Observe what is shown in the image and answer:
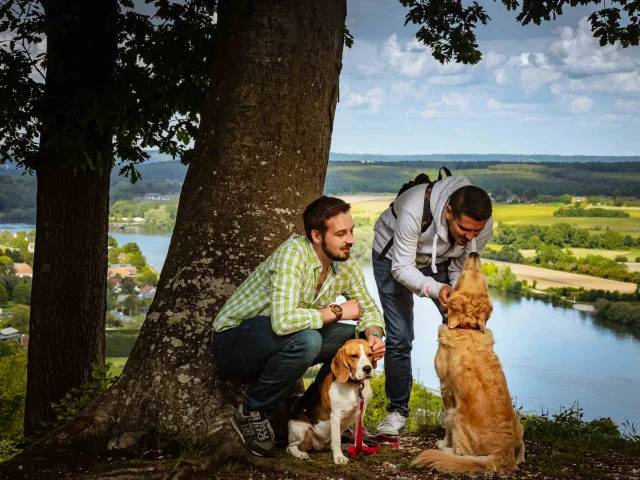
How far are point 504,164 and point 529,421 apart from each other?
2933 centimetres

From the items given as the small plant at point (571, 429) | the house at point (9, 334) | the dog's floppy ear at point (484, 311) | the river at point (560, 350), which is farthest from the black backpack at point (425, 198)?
the house at point (9, 334)

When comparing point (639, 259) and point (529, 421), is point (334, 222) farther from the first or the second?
point (639, 259)

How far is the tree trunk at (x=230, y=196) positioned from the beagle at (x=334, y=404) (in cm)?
50

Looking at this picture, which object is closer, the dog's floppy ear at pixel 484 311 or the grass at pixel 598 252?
the dog's floppy ear at pixel 484 311

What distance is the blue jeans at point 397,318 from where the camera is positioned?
236 inches

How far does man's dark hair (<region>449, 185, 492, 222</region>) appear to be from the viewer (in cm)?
523

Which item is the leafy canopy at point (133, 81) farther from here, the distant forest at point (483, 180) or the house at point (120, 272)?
the house at point (120, 272)

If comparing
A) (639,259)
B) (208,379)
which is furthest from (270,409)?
(639,259)

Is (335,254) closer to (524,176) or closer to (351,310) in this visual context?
(351,310)

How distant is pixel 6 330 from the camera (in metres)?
31.1

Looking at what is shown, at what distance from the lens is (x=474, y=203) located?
5.23 metres

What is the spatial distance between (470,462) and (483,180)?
2966cm

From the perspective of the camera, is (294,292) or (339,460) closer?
(294,292)

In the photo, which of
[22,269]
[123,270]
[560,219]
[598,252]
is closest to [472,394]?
[123,270]
